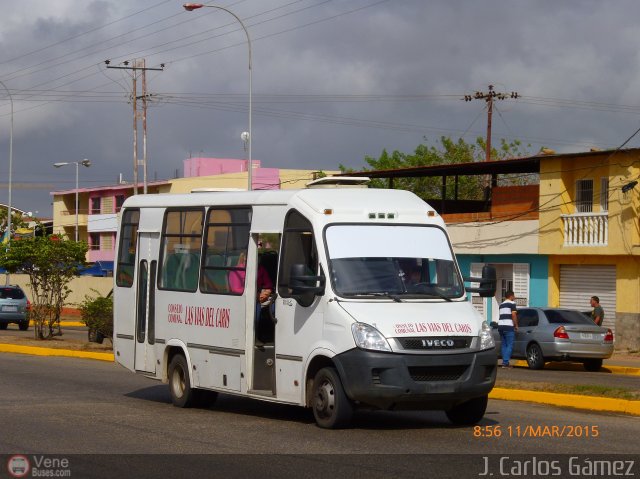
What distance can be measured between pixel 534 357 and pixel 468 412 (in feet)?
47.0

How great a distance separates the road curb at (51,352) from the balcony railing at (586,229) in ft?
56.5

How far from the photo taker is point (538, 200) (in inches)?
1566

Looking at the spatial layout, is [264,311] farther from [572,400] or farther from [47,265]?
[47,265]

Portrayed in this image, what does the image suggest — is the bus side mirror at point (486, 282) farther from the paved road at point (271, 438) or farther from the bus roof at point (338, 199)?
the paved road at point (271, 438)

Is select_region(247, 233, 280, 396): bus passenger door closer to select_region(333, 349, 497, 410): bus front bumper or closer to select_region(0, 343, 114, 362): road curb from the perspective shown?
select_region(333, 349, 497, 410): bus front bumper

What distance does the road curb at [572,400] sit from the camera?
1562 centimetres

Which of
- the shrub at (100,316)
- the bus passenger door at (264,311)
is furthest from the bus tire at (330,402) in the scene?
the shrub at (100,316)

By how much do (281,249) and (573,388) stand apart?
592 centimetres

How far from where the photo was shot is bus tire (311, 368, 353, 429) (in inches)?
493

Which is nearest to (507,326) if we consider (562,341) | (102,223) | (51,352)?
(562,341)

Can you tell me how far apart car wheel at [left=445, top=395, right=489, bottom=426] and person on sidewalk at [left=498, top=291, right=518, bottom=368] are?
1234 cm

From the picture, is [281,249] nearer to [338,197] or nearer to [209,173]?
[338,197]

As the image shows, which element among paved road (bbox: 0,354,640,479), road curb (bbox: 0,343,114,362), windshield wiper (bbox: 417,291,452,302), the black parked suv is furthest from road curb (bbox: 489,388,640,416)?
the black parked suv
